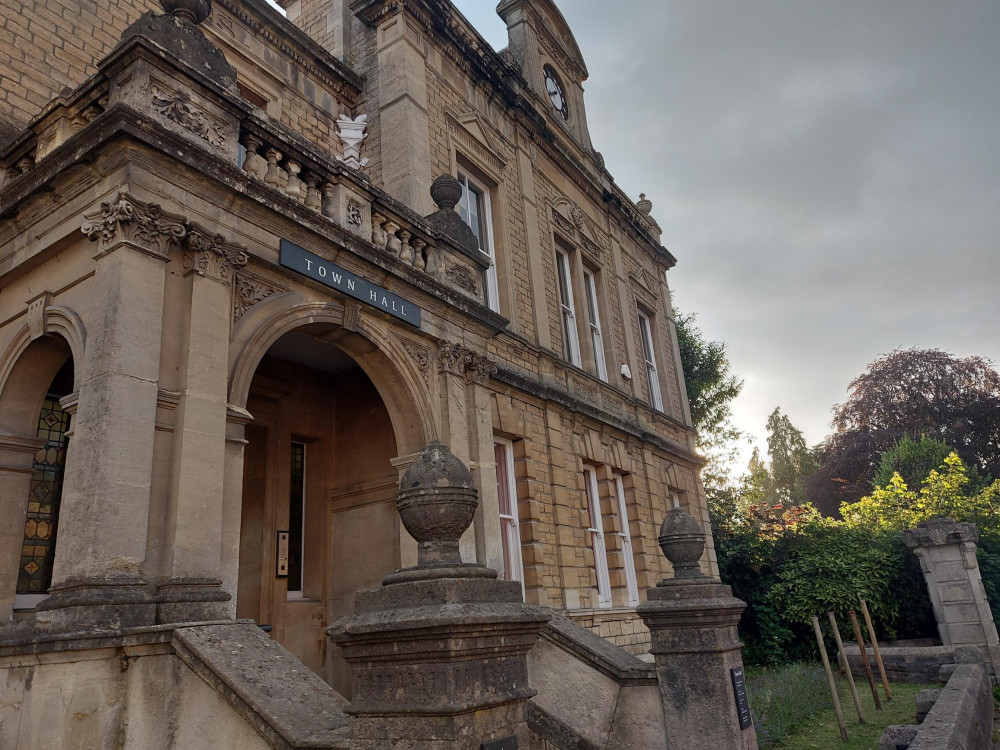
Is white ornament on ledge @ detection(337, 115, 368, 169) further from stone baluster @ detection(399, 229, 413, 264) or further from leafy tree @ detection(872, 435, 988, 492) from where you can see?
leafy tree @ detection(872, 435, 988, 492)

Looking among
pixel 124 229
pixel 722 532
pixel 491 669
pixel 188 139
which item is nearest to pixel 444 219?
pixel 188 139

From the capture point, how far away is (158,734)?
14.0ft

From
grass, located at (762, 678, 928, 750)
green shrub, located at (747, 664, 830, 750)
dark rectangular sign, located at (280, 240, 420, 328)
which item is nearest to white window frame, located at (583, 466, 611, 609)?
green shrub, located at (747, 664, 830, 750)

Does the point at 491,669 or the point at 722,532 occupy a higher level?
the point at 722,532

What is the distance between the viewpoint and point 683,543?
249 inches

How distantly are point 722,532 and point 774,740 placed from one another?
12277mm

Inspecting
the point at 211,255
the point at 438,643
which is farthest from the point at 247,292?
the point at 438,643

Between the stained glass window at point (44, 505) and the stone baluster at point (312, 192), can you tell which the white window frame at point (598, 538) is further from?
the stained glass window at point (44, 505)

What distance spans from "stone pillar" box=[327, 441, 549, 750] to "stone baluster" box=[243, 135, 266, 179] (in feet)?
13.5

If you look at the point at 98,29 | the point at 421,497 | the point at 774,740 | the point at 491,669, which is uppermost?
the point at 98,29

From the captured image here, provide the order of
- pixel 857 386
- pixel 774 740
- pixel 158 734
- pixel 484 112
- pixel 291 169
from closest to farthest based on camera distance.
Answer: pixel 158 734, pixel 291 169, pixel 774 740, pixel 484 112, pixel 857 386

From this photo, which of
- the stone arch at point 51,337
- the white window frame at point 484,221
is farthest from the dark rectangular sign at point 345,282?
the white window frame at point 484,221

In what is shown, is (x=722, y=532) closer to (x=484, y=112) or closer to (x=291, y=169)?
(x=484, y=112)

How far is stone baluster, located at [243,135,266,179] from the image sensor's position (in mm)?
6441
